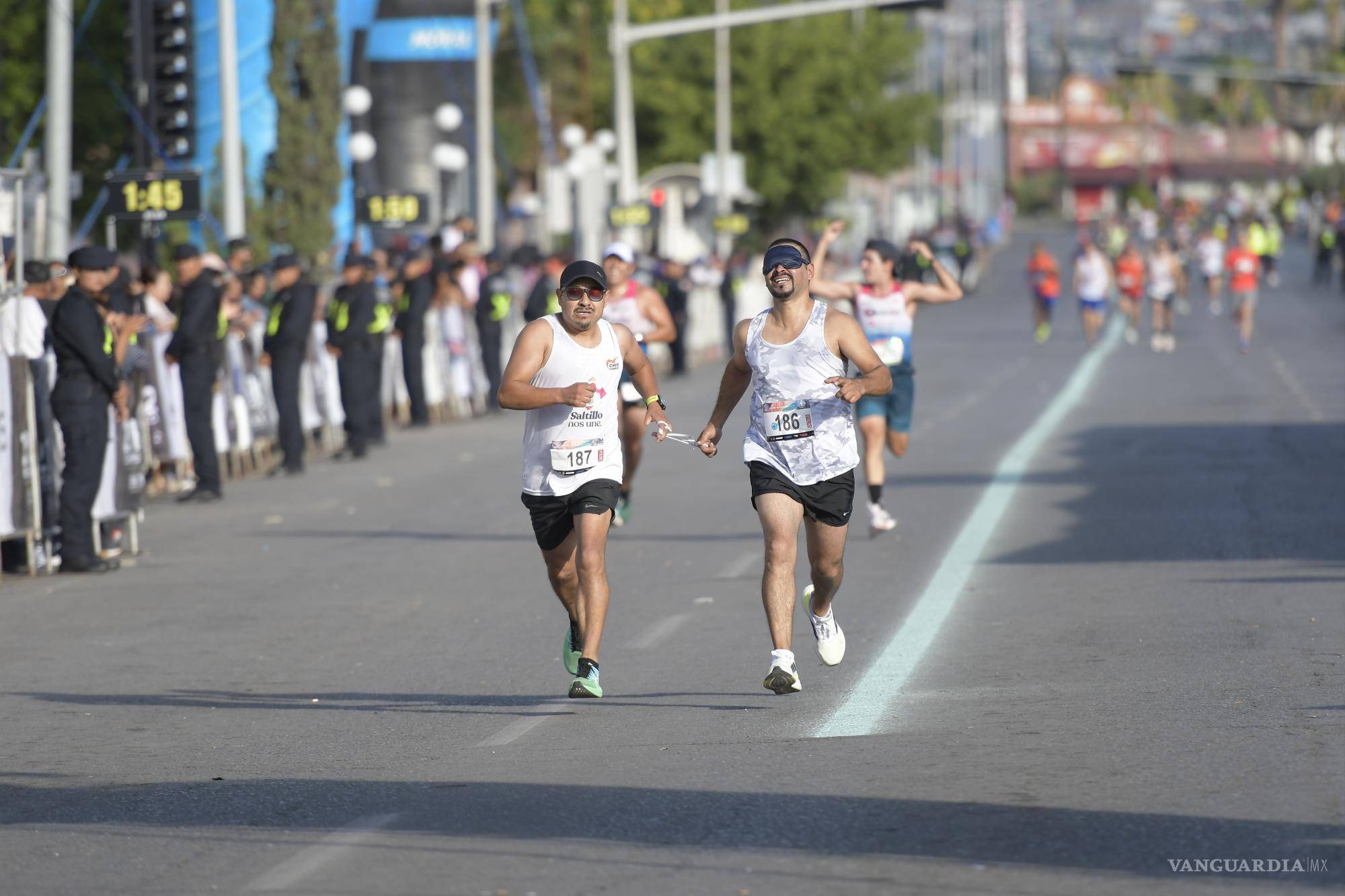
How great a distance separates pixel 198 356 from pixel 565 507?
9.30 metres

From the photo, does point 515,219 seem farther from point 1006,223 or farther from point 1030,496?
point 1006,223

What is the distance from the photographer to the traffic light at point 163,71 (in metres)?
21.9

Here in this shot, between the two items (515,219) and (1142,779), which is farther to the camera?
(515,219)

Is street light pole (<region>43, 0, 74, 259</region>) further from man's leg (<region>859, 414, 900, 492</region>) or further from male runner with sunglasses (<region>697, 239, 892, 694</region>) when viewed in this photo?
male runner with sunglasses (<region>697, 239, 892, 694</region>)

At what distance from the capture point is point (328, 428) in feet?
76.4

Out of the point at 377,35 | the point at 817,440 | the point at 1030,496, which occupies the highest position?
the point at 377,35

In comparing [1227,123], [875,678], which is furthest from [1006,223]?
[875,678]

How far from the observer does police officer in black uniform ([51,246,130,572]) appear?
13.7 m

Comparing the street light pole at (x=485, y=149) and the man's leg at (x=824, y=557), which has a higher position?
the street light pole at (x=485, y=149)

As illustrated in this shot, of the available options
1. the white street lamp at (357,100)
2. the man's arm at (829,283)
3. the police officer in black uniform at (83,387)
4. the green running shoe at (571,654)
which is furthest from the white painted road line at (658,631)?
the white street lamp at (357,100)

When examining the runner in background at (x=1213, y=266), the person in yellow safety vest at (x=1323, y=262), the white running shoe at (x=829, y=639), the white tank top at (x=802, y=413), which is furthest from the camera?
the person in yellow safety vest at (x=1323, y=262)

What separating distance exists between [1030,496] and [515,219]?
125 feet

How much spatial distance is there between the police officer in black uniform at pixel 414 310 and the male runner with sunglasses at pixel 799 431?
15.7m

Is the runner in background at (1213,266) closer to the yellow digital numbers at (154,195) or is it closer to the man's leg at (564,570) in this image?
the yellow digital numbers at (154,195)
